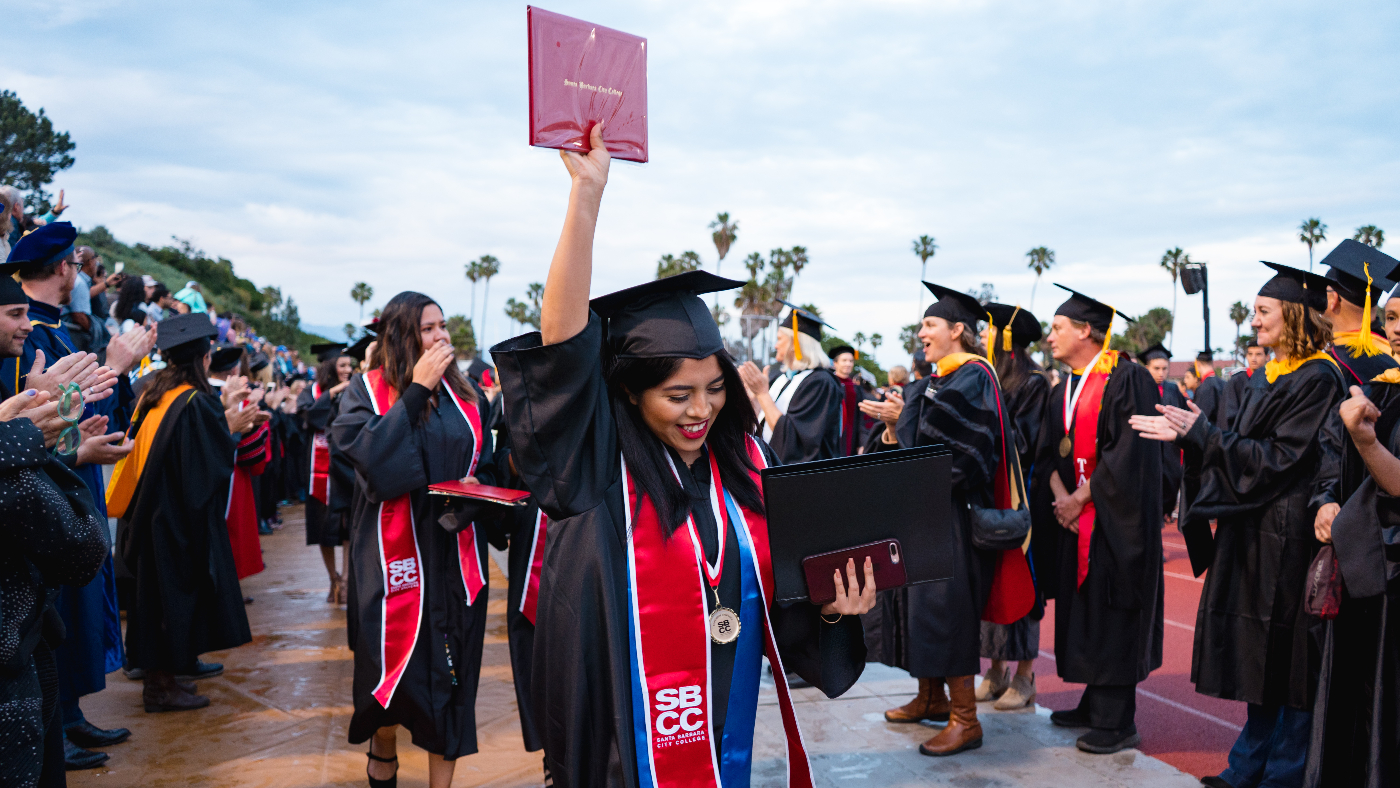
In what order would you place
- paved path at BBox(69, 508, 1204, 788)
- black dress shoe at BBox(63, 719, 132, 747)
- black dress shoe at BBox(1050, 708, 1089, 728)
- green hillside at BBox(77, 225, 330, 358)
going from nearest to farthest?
paved path at BBox(69, 508, 1204, 788)
black dress shoe at BBox(63, 719, 132, 747)
black dress shoe at BBox(1050, 708, 1089, 728)
green hillside at BBox(77, 225, 330, 358)

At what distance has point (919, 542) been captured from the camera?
2025 millimetres

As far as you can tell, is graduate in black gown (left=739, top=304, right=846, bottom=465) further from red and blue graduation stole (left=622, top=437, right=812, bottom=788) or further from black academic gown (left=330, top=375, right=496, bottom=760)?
red and blue graduation stole (left=622, top=437, right=812, bottom=788)

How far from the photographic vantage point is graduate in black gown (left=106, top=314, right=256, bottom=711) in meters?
4.98

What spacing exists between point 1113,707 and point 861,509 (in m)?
3.37

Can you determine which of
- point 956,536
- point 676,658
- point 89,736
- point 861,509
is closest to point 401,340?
point 676,658

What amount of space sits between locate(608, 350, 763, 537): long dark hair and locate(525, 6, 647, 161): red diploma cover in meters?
0.47

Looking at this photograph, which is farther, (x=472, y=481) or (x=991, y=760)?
(x=991, y=760)

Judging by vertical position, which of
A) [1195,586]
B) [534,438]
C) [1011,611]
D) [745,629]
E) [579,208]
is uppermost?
→ [579,208]

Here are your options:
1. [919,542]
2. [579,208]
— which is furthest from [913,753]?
[579,208]

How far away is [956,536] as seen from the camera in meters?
4.54

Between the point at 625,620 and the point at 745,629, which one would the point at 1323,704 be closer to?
the point at 745,629

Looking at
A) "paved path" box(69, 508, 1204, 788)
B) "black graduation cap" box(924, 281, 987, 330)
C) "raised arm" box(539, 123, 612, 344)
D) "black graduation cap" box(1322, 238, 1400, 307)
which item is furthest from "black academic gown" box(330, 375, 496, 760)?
"black graduation cap" box(1322, 238, 1400, 307)

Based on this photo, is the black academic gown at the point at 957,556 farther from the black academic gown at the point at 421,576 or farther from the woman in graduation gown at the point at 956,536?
the black academic gown at the point at 421,576

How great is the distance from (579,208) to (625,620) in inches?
33.9
